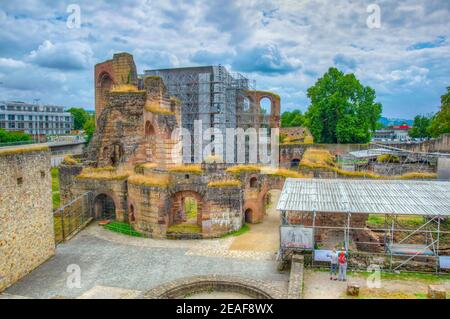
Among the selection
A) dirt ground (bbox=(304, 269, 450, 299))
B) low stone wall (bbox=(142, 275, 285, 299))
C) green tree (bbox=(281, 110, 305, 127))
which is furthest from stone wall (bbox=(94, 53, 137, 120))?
green tree (bbox=(281, 110, 305, 127))

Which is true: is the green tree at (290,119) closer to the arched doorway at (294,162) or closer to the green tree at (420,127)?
the green tree at (420,127)

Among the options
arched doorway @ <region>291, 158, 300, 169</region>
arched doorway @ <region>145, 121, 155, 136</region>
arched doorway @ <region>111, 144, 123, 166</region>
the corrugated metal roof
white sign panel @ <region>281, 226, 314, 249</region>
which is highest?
arched doorway @ <region>145, 121, 155, 136</region>

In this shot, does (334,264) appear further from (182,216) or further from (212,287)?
(182,216)

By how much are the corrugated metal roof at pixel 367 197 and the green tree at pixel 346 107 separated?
2470 centimetres

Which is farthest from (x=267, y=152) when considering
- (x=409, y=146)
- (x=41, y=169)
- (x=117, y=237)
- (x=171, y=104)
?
(x=41, y=169)

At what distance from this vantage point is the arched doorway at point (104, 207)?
24842 mm

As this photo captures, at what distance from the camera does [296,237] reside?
48.2 ft

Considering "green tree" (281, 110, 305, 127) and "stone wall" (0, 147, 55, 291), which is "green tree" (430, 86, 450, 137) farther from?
"stone wall" (0, 147, 55, 291)

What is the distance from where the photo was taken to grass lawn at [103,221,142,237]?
21344 millimetres

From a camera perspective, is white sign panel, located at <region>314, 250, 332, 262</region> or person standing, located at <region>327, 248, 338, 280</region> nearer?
person standing, located at <region>327, 248, 338, 280</region>

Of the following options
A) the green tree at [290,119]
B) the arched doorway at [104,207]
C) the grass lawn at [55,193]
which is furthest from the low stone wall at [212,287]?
the green tree at [290,119]

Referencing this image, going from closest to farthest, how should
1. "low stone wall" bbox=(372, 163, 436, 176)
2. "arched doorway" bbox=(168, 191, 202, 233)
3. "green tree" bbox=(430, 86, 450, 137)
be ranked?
"arched doorway" bbox=(168, 191, 202, 233) < "low stone wall" bbox=(372, 163, 436, 176) < "green tree" bbox=(430, 86, 450, 137)

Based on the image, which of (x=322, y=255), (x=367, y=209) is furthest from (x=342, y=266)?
(x=367, y=209)

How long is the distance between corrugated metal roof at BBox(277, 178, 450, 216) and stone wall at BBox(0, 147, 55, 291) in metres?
10.4
